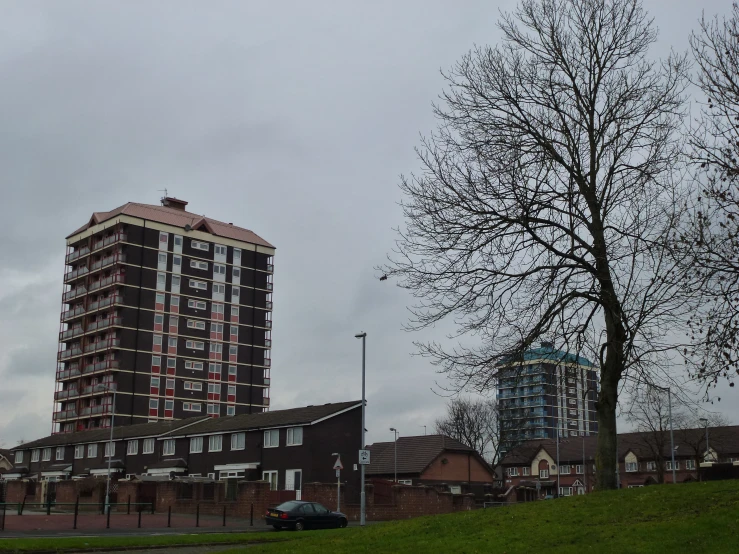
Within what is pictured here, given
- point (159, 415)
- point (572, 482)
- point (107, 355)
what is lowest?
point (572, 482)

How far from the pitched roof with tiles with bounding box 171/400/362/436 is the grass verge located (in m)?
24.5

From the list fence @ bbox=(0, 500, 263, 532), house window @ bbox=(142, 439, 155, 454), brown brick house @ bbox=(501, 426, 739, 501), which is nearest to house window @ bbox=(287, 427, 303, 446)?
fence @ bbox=(0, 500, 263, 532)

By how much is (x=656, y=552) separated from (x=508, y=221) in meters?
9.66

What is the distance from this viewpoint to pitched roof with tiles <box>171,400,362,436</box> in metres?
54.0

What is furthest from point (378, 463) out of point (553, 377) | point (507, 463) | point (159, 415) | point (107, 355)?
point (553, 377)

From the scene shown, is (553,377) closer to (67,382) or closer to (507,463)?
(67,382)

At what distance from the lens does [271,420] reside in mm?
57438

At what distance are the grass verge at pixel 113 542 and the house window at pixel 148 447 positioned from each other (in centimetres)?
4259

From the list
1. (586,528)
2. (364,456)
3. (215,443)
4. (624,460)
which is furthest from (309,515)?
(624,460)

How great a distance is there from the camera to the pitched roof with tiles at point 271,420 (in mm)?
53969

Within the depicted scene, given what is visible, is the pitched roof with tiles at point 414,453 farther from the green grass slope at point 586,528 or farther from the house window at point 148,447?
the green grass slope at point 586,528

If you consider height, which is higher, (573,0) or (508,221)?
(573,0)

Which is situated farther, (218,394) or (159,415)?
(218,394)

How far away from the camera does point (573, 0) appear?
930 inches
